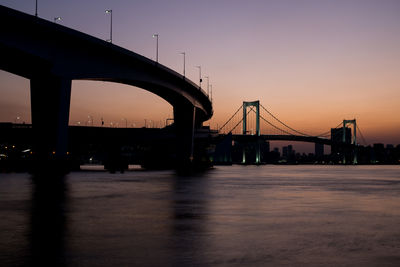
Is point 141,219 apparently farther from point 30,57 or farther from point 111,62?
point 111,62

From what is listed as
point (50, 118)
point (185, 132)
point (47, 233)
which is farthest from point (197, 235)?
point (185, 132)

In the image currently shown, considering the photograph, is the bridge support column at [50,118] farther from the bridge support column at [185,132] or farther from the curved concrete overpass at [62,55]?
the bridge support column at [185,132]

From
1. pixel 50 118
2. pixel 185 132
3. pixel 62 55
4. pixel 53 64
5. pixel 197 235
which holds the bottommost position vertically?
pixel 197 235

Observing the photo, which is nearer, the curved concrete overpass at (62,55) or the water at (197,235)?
the water at (197,235)

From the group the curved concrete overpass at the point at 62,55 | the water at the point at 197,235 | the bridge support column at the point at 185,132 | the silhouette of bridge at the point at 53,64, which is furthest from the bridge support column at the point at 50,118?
the bridge support column at the point at 185,132

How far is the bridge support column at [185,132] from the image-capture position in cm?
9412

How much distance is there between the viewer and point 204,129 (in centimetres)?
12112

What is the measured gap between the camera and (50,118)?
56.1 m

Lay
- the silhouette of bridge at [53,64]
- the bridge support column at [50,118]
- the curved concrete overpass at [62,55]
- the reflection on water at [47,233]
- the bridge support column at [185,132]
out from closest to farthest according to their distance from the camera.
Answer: the reflection on water at [47,233]
the curved concrete overpass at [62,55]
the silhouette of bridge at [53,64]
the bridge support column at [50,118]
the bridge support column at [185,132]

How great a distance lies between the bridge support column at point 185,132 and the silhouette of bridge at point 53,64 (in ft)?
83.8

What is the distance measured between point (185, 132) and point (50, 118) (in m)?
41.5

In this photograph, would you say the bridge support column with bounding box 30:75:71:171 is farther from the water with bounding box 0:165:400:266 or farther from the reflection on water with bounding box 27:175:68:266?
the water with bounding box 0:165:400:266

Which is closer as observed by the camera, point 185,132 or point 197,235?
point 197,235

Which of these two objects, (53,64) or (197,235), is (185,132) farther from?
(197,235)
